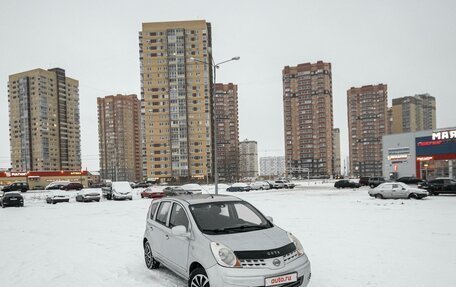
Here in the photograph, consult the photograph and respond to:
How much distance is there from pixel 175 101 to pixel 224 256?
3903 inches

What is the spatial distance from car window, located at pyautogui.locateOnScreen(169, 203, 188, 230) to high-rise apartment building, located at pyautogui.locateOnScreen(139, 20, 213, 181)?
93221 mm

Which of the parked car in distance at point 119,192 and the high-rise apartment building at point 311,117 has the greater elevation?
the high-rise apartment building at point 311,117

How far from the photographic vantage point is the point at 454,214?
A: 1475cm

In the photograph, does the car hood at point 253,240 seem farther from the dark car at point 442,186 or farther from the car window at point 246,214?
the dark car at point 442,186

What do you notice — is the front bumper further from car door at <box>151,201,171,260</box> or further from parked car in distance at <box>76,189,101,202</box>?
parked car in distance at <box>76,189,101,202</box>

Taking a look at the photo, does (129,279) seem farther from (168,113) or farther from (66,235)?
(168,113)

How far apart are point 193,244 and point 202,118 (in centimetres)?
9640

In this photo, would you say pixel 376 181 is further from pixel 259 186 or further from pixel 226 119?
pixel 226 119

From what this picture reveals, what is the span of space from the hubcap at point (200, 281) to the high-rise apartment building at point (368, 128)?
144 metres

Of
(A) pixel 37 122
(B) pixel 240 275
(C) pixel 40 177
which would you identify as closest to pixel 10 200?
(B) pixel 240 275

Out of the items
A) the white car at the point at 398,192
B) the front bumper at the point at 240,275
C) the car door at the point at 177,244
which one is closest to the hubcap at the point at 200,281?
the front bumper at the point at 240,275

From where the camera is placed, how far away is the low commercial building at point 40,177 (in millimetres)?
74125

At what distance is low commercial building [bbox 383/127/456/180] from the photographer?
44.8 m

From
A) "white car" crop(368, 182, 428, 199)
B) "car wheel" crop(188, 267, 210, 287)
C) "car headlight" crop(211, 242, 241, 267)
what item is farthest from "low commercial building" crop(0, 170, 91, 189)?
"car headlight" crop(211, 242, 241, 267)
